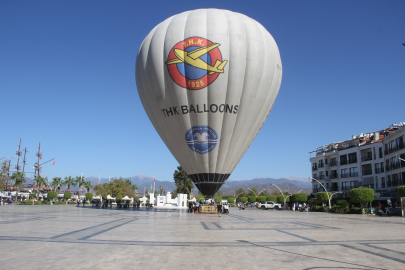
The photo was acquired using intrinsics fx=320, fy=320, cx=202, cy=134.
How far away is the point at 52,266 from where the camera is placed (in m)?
7.74

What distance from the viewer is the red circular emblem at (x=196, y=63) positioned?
24781mm

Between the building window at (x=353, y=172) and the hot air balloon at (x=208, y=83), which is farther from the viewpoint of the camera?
the building window at (x=353, y=172)

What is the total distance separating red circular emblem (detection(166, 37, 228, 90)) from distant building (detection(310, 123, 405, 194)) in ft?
118

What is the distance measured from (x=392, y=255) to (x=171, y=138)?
65.1ft

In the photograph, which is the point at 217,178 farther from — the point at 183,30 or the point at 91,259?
the point at 91,259

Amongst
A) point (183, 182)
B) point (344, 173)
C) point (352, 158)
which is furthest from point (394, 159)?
point (183, 182)

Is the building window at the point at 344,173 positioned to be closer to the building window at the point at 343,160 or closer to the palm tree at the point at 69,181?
the building window at the point at 343,160

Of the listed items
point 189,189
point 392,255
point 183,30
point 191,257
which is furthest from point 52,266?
point 189,189

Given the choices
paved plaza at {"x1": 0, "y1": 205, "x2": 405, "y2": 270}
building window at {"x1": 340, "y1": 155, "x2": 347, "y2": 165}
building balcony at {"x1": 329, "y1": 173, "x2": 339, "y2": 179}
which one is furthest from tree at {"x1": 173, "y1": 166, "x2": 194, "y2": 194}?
paved plaza at {"x1": 0, "y1": 205, "x2": 405, "y2": 270}

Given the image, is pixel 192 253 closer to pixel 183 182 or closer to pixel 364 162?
pixel 364 162

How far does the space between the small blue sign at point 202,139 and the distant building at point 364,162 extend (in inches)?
1370

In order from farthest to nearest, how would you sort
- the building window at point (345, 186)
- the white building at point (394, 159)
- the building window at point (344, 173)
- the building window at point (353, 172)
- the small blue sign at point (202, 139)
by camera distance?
the building window at point (344, 173) < the building window at point (345, 186) < the building window at point (353, 172) < the white building at point (394, 159) < the small blue sign at point (202, 139)

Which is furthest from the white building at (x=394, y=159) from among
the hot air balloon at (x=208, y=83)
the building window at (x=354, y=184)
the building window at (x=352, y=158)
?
the hot air balloon at (x=208, y=83)

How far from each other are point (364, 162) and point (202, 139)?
46251 millimetres
